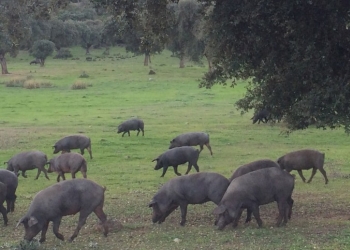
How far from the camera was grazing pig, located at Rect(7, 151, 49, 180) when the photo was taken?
792 inches

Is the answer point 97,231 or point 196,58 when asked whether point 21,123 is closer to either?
point 97,231

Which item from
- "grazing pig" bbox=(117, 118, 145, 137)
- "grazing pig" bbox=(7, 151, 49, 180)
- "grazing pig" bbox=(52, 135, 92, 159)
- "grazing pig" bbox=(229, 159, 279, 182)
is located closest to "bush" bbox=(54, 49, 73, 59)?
"grazing pig" bbox=(117, 118, 145, 137)

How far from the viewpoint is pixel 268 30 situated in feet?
43.3

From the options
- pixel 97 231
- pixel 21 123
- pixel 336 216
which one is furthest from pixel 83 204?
pixel 21 123

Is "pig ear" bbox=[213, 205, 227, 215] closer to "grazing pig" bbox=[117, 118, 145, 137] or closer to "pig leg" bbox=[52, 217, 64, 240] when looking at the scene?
"pig leg" bbox=[52, 217, 64, 240]

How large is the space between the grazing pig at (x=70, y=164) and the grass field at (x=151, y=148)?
669mm

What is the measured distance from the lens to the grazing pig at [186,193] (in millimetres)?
13852

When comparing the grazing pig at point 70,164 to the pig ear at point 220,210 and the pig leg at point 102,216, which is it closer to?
the pig leg at point 102,216

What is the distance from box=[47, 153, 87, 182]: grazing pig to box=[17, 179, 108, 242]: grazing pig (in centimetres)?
619

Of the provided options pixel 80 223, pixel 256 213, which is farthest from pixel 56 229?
pixel 256 213

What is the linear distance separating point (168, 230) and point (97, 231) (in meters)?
1.41

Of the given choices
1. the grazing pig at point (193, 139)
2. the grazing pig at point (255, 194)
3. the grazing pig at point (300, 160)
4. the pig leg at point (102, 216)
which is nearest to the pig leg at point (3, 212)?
Result: the pig leg at point (102, 216)

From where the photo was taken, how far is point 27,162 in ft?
66.3

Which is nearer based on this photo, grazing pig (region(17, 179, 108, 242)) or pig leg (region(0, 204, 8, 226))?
grazing pig (region(17, 179, 108, 242))
